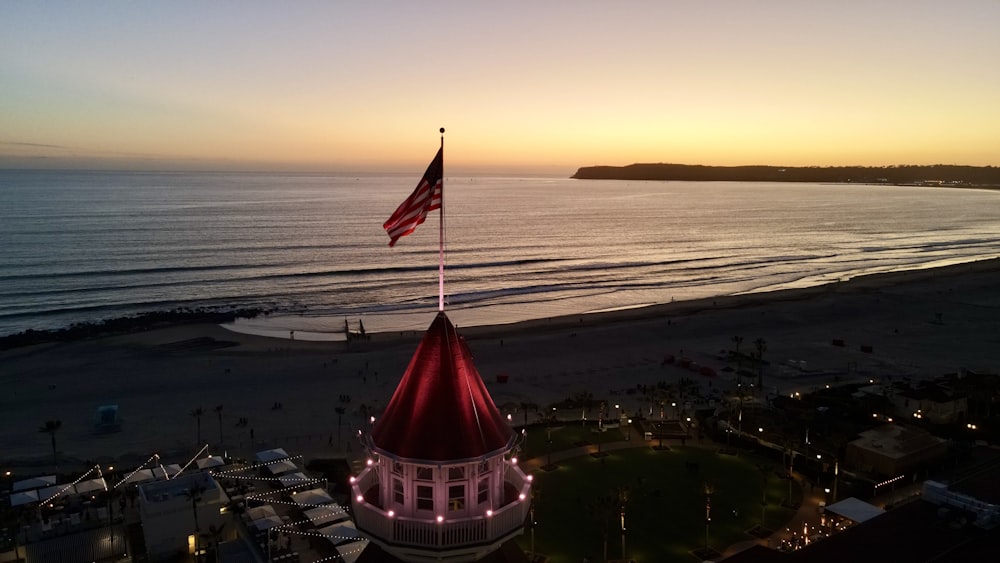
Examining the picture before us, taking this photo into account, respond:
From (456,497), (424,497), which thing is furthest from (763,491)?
(424,497)

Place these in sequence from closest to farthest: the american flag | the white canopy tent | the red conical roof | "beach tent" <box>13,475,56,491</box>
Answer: the red conical roof, the american flag, "beach tent" <box>13,475,56,491</box>, the white canopy tent

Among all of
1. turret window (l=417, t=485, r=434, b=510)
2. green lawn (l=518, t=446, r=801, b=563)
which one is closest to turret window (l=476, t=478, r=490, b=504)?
turret window (l=417, t=485, r=434, b=510)

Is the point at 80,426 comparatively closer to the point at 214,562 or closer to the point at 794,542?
the point at 214,562

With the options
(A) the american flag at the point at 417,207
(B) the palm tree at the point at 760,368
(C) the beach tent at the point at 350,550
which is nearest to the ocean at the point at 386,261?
(B) the palm tree at the point at 760,368

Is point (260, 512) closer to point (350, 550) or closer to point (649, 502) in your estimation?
point (350, 550)

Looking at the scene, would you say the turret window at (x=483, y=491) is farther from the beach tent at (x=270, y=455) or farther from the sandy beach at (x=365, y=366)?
the sandy beach at (x=365, y=366)

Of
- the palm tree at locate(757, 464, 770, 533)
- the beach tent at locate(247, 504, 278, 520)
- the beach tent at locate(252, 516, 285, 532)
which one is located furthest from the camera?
the palm tree at locate(757, 464, 770, 533)

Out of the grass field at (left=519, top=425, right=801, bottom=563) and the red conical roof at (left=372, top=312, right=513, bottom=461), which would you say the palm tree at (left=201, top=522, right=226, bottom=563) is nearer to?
the grass field at (left=519, top=425, right=801, bottom=563)
